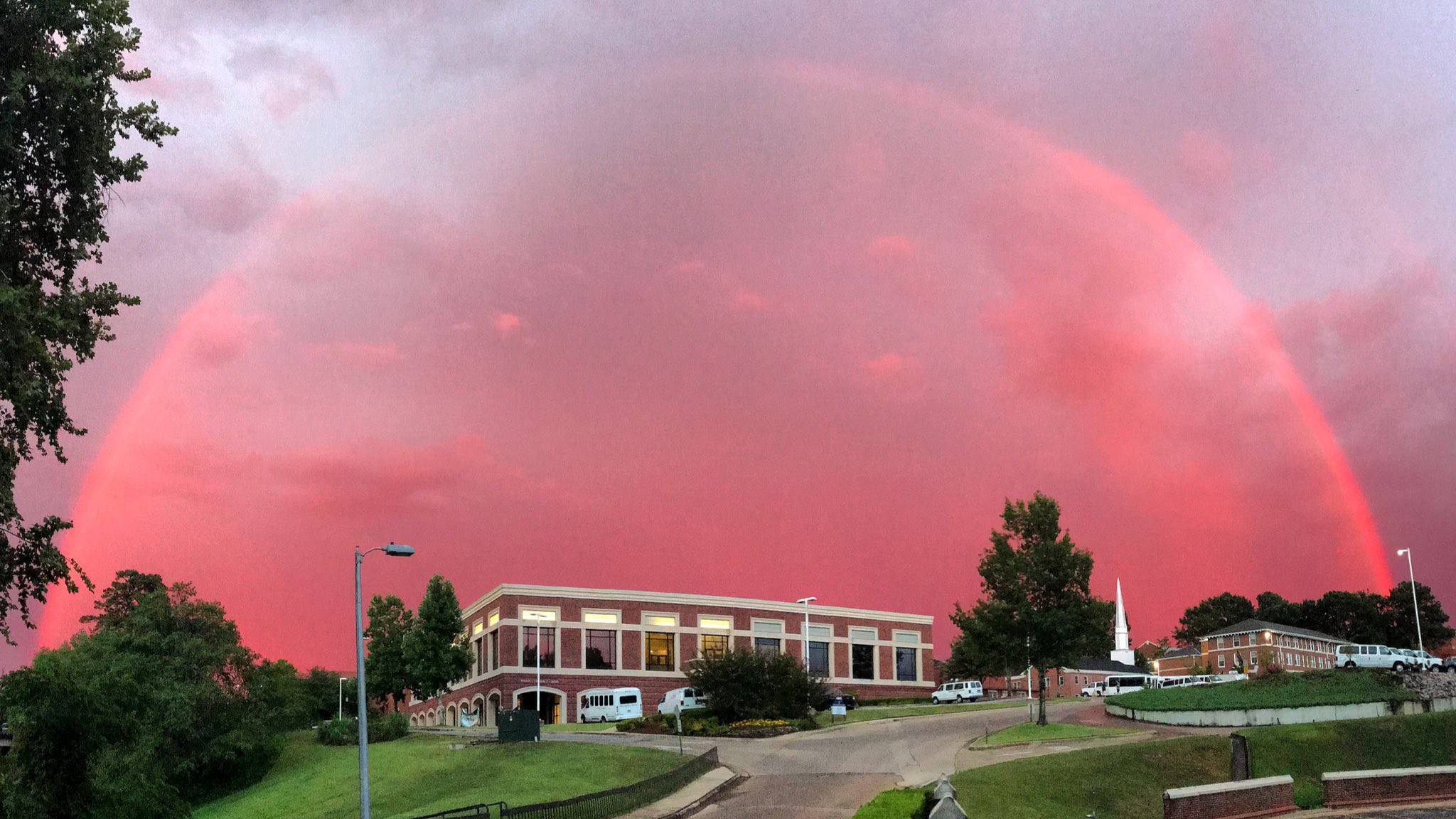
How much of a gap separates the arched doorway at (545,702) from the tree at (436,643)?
223 inches

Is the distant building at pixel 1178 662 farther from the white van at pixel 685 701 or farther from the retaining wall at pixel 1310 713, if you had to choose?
the retaining wall at pixel 1310 713

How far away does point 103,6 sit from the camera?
23.8 meters

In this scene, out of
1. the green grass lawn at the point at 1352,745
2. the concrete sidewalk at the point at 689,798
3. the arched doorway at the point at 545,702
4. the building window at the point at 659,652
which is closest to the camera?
the concrete sidewalk at the point at 689,798

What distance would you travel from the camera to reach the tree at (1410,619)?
161875mm

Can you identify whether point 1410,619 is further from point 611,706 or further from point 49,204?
point 49,204

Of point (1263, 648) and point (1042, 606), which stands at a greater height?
point (1042, 606)

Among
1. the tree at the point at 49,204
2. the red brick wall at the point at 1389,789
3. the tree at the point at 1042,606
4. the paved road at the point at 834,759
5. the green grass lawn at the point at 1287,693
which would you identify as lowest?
the paved road at the point at 834,759

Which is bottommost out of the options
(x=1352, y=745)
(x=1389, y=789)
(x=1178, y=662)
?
(x=1178, y=662)

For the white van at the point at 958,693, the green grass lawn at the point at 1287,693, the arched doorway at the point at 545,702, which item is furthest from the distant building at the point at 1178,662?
the green grass lawn at the point at 1287,693

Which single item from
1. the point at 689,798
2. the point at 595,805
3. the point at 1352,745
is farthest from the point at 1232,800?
the point at 1352,745

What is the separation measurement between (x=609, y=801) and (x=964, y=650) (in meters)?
29.7

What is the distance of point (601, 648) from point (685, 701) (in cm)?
3025

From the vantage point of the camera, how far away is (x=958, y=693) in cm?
9244

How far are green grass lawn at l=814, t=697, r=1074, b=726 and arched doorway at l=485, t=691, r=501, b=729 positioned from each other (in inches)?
1286
